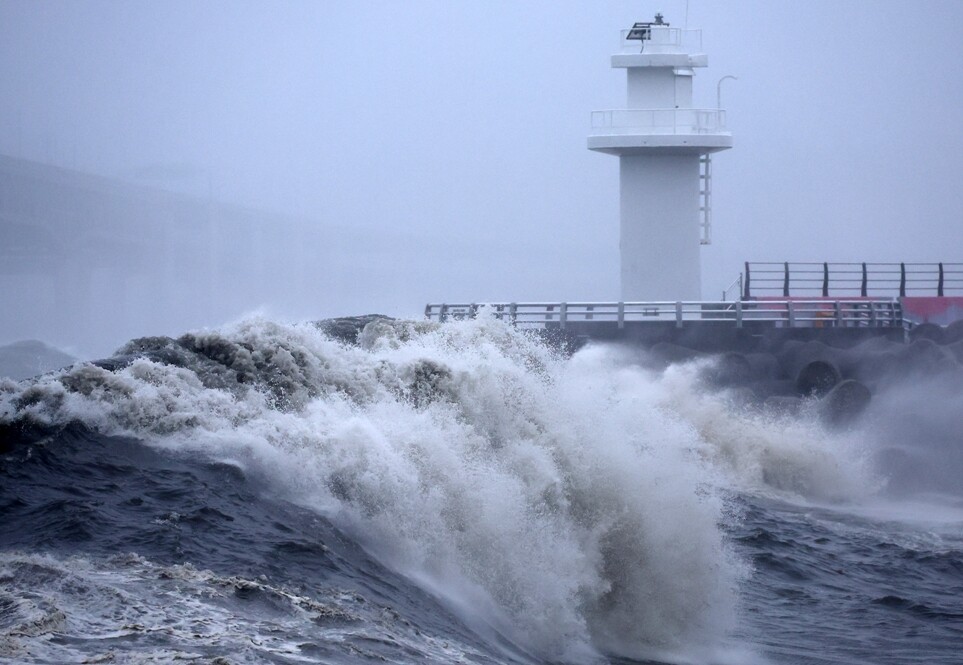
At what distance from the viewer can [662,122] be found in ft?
72.8

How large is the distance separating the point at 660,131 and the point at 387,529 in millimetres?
16822

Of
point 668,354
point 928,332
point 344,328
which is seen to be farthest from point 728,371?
point 344,328

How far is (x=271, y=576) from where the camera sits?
5.42 meters

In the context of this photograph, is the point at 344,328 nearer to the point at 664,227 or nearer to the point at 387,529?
the point at 387,529

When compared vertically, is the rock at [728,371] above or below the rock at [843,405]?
above

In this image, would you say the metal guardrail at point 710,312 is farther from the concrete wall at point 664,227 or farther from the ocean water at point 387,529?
the ocean water at point 387,529

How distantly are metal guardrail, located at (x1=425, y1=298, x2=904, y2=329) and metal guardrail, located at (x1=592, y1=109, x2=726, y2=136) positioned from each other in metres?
3.45

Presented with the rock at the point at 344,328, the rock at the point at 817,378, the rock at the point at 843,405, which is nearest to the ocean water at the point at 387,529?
the rock at the point at 344,328

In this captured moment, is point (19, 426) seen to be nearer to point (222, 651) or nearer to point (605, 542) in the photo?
point (222, 651)

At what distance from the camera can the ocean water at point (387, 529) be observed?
495 cm

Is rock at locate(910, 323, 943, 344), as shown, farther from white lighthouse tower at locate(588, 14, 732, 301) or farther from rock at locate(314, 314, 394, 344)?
rock at locate(314, 314, 394, 344)

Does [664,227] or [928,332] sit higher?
[664,227]

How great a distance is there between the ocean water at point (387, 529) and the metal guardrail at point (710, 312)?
8.26 metres

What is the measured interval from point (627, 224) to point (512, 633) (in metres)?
16.6
